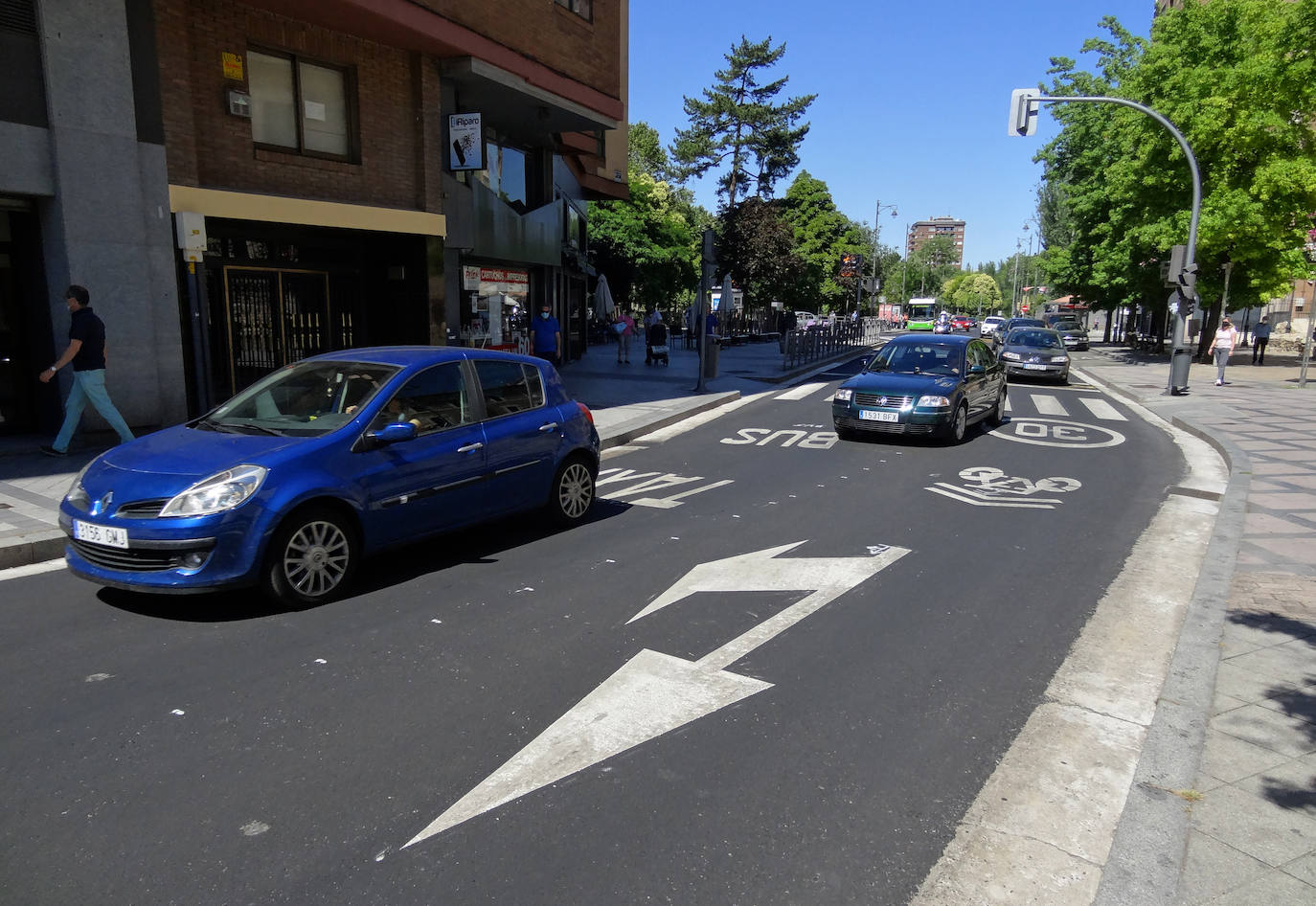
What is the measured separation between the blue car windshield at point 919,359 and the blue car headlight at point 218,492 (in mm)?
9885

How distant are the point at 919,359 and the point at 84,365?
10811 mm

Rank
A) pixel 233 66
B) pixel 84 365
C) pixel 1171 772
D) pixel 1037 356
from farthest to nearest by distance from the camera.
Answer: pixel 1037 356
pixel 233 66
pixel 84 365
pixel 1171 772

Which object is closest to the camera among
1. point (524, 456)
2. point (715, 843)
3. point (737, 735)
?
point (715, 843)

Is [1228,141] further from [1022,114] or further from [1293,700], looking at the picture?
[1293,700]

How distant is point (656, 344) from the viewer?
2520 centimetres

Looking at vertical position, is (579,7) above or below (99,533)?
above

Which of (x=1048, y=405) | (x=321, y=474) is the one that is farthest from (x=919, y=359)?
(x=321, y=474)

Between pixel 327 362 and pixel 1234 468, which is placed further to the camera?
pixel 1234 468

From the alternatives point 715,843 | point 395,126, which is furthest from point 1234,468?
point 395,126

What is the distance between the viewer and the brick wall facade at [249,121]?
1104cm

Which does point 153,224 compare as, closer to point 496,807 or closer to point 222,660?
point 222,660

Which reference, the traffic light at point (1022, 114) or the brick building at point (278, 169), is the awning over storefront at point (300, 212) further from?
the traffic light at point (1022, 114)

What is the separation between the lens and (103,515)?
5.02 meters

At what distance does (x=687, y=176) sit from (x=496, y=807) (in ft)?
186
